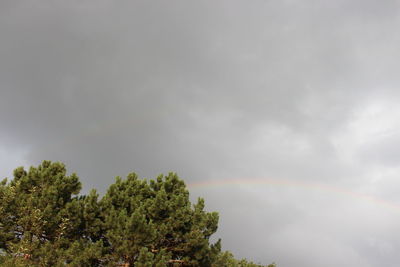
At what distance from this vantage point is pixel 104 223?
26.5 metres

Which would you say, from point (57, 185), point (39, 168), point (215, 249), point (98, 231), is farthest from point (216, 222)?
point (39, 168)

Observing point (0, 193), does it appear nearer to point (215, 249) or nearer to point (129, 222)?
point (129, 222)

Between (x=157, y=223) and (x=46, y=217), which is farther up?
(x=157, y=223)

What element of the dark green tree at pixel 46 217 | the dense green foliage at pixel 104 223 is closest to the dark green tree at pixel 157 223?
the dense green foliage at pixel 104 223

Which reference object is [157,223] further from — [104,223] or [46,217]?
[46,217]

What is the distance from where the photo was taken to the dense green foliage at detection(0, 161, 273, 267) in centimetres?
2442

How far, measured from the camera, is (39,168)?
3012 cm

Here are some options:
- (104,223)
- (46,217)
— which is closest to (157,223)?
(104,223)

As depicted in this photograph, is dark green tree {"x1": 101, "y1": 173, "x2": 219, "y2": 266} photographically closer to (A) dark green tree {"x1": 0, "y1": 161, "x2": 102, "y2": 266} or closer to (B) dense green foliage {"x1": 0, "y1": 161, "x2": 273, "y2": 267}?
(B) dense green foliage {"x1": 0, "y1": 161, "x2": 273, "y2": 267}

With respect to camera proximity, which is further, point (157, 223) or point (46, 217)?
point (157, 223)

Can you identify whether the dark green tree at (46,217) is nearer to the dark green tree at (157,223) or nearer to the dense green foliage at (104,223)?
the dense green foliage at (104,223)

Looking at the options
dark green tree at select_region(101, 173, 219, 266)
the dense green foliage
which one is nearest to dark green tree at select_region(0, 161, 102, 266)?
the dense green foliage

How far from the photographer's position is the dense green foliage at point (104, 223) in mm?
24422

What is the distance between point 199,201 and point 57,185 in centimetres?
1155
